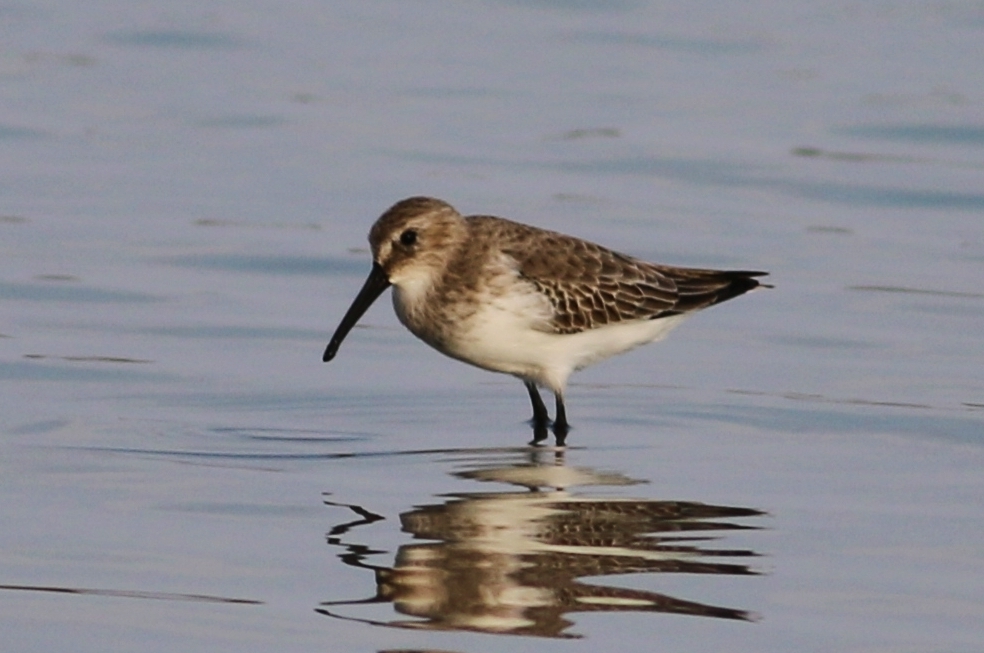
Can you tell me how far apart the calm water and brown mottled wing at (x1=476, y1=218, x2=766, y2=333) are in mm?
477

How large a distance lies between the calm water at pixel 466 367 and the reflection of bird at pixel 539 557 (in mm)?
24

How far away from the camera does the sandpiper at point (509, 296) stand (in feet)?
36.2

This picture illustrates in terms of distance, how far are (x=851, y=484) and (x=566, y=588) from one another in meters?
2.22

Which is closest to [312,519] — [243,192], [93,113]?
[243,192]

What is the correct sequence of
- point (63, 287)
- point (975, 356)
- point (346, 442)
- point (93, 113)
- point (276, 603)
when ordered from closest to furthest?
point (276, 603)
point (346, 442)
point (975, 356)
point (63, 287)
point (93, 113)

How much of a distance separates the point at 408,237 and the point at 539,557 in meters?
3.21

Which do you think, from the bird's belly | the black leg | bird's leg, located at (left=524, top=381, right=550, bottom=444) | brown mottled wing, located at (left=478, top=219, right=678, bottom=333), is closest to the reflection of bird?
bird's leg, located at (left=524, top=381, right=550, bottom=444)

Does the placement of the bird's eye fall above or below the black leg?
above

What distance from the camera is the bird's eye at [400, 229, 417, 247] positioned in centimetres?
1112

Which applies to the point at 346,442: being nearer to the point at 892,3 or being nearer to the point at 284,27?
the point at 284,27

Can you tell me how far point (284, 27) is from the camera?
77.1 ft

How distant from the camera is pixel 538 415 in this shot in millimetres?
11289

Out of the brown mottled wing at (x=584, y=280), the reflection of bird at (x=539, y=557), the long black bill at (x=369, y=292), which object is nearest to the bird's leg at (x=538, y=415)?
the brown mottled wing at (x=584, y=280)

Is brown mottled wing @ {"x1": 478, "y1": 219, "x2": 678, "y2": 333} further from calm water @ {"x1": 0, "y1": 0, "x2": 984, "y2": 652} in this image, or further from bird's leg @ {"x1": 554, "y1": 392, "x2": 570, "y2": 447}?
calm water @ {"x1": 0, "y1": 0, "x2": 984, "y2": 652}
